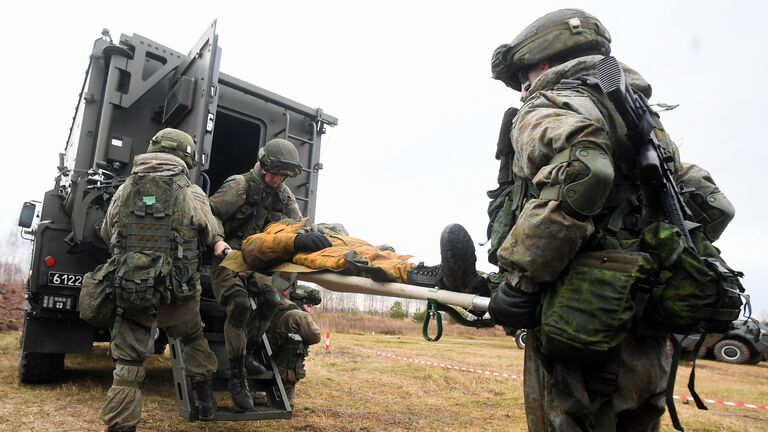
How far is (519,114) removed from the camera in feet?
7.26

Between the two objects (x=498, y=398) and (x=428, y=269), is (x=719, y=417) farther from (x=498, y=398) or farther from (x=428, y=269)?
(x=428, y=269)

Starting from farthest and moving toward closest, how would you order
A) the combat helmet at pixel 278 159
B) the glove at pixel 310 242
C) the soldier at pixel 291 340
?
the soldier at pixel 291 340, the combat helmet at pixel 278 159, the glove at pixel 310 242

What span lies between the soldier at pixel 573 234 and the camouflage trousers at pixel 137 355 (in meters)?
2.42

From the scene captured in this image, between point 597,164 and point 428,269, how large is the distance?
994mm

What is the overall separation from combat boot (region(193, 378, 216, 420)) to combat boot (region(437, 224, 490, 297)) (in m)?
2.15

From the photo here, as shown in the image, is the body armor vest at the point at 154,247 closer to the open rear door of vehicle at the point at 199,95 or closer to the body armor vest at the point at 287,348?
the open rear door of vehicle at the point at 199,95

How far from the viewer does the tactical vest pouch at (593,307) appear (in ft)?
5.85

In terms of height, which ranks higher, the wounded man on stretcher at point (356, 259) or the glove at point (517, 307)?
the wounded man on stretcher at point (356, 259)

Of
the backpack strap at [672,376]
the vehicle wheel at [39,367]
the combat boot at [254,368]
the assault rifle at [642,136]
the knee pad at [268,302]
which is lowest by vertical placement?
the vehicle wheel at [39,367]

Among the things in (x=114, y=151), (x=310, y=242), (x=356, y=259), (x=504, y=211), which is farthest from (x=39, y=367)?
(x=504, y=211)

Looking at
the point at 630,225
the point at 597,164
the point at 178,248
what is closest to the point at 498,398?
the point at 178,248

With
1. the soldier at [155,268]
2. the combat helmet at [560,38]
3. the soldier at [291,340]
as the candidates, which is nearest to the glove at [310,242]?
the soldier at [155,268]

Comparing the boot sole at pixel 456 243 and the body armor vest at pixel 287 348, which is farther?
the body armor vest at pixel 287 348

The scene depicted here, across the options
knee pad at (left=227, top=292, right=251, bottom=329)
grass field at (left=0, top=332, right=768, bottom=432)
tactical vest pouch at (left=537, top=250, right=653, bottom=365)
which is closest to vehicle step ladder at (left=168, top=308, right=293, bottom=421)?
grass field at (left=0, top=332, right=768, bottom=432)
